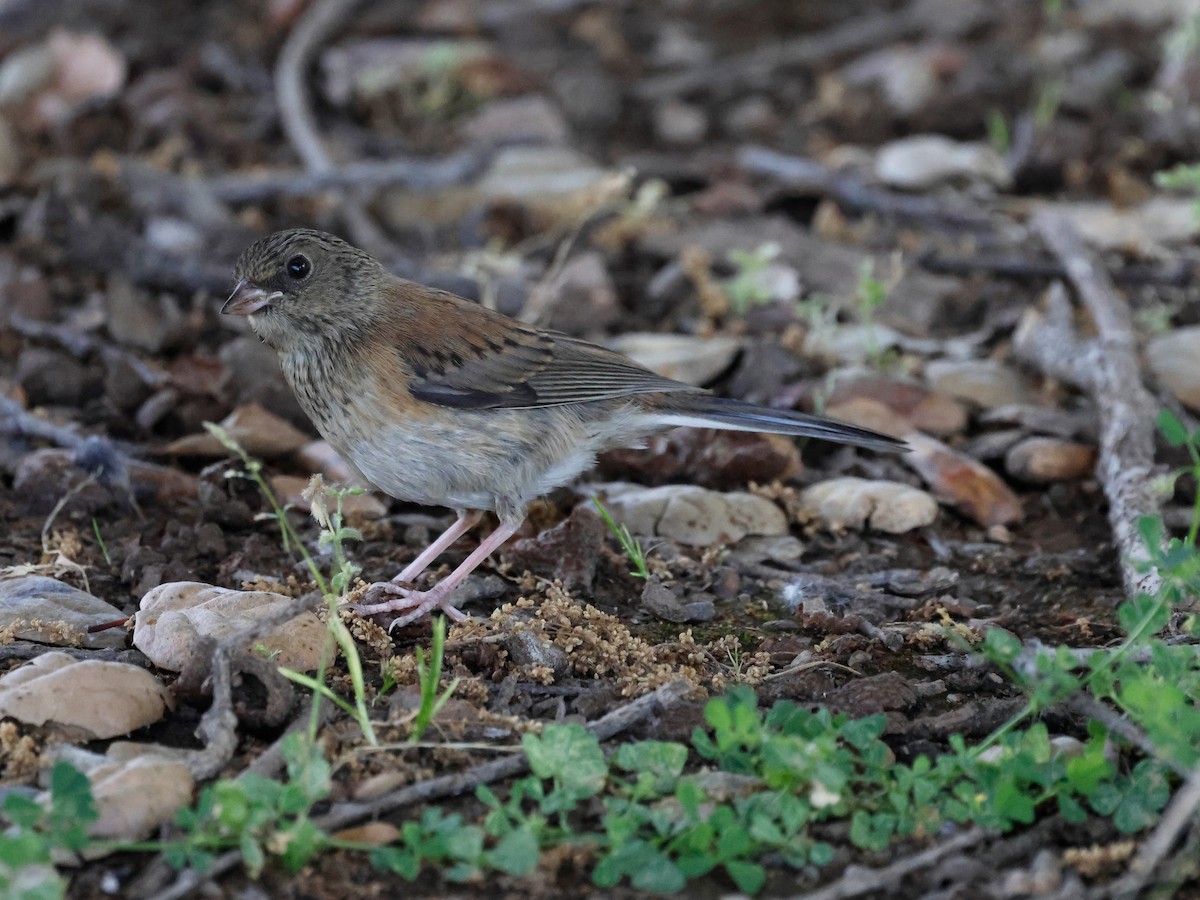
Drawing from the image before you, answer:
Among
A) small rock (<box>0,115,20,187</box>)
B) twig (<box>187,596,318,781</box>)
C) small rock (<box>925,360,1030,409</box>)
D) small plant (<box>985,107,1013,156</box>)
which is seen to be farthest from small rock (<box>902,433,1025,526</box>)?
small rock (<box>0,115,20,187</box>)

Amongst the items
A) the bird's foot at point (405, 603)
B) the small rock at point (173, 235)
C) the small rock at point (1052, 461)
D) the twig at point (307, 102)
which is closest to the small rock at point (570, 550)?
the bird's foot at point (405, 603)

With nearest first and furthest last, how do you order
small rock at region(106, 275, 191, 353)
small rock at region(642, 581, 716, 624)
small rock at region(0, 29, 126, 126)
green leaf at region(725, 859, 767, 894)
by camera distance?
green leaf at region(725, 859, 767, 894), small rock at region(642, 581, 716, 624), small rock at region(106, 275, 191, 353), small rock at region(0, 29, 126, 126)

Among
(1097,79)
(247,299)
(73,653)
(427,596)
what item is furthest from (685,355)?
(1097,79)

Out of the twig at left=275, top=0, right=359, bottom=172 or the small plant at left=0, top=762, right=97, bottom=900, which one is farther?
the twig at left=275, top=0, right=359, bottom=172

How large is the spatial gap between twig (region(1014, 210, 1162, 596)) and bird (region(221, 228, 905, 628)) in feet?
2.22

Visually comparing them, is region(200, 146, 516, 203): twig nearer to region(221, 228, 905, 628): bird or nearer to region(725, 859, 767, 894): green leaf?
region(221, 228, 905, 628): bird

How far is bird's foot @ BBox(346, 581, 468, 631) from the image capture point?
10.9 feet

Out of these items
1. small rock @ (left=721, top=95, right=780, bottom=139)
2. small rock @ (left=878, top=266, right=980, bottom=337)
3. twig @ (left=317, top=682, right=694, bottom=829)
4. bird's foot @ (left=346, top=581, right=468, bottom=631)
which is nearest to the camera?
twig @ (left=317, top=682, right=694, bottom=829)

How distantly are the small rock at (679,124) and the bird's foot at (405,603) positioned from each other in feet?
14.3

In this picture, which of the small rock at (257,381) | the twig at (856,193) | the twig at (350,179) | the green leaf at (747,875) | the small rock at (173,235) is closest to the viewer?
the green leaf at (747,875)

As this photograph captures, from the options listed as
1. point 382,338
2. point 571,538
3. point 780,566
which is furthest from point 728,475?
point 382,338

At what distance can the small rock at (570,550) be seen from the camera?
3.65 meters

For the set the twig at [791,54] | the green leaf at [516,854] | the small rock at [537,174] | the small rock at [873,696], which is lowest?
the small rock at [873,696]

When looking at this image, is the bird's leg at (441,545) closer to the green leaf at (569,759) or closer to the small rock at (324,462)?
the small rock at (324,462)
